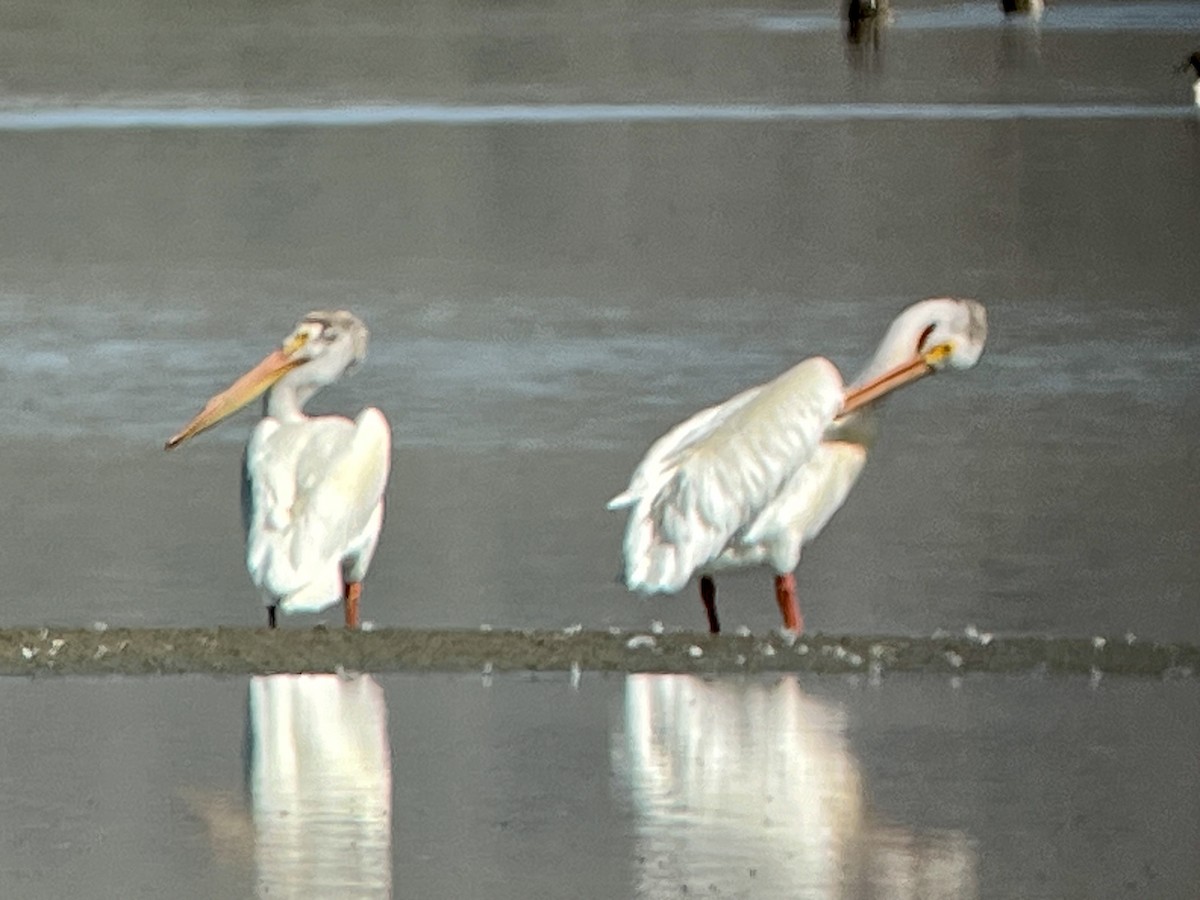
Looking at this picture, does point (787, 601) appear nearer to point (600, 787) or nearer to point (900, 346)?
point (900, 346)

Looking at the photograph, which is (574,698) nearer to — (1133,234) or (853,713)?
(853,713)

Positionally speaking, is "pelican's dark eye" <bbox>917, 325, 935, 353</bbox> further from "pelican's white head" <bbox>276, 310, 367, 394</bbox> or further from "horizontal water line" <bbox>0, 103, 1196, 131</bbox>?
"horizontal water line" <bbox>0, 103, 1196, 131</bbox>

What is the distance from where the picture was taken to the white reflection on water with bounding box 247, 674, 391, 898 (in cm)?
441

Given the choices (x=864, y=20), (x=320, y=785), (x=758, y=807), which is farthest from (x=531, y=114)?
(x=758, y=807)

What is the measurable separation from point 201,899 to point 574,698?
144 cm

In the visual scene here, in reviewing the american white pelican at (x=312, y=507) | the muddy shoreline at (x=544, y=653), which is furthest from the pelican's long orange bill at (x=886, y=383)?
the american white pelican at (x=312, y=507)

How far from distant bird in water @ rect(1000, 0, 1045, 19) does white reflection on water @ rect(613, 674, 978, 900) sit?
29.9 meters

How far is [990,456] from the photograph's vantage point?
30.3ft

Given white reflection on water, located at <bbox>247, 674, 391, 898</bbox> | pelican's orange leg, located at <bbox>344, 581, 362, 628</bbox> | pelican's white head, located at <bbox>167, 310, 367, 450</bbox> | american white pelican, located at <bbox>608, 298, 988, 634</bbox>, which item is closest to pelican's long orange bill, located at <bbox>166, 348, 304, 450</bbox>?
pelican's white head, located at <bbox>167, 310, 367, 450</bbox>

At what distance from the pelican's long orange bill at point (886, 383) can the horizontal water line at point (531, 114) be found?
1371 cm

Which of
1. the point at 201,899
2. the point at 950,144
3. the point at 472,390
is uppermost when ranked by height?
the point at 950,144

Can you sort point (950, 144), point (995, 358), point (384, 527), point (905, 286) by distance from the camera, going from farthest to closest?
point (950, 144) → point (905, 286) → point (995, 358) → point (384, 527)

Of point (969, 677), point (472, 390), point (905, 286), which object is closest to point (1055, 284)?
point (905, 286)

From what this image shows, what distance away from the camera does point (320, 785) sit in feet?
16.3
